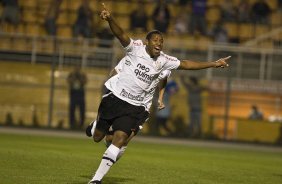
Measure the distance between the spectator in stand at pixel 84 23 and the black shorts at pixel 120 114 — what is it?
723 inches

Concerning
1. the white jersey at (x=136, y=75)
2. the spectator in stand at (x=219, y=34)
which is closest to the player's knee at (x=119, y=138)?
the white jersey at (x=136, y=75)

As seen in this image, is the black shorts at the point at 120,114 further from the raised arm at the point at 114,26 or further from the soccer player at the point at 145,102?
the raised arm at the point at 114,26

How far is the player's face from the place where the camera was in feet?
39.5

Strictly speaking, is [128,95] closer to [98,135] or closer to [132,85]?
[132,85]

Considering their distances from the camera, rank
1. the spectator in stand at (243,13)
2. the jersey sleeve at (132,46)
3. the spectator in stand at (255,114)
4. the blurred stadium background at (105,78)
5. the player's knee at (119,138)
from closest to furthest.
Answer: the player's knee at (119,138) → the jersey sleeve at (132,46) → the blurred stadium background at (105,78) → the spectator in stand at (255,114) → the spectator in stand at (243,13)

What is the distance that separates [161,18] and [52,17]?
13.2ft

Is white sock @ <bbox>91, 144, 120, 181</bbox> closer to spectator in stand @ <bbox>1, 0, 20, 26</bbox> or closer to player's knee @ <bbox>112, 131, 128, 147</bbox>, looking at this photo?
player's knee @ <bbox>112, 131, 128, 147</bbox>

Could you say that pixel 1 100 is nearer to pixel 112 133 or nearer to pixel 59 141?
pixel 59 141

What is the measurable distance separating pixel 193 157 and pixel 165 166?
13.4 ft

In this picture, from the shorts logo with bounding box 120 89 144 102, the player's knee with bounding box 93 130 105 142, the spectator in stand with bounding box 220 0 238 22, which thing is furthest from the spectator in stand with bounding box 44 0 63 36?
the shorts logo with bounding box 120 89 144 102

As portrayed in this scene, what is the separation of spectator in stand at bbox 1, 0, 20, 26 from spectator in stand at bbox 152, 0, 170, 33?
5091 millimetres

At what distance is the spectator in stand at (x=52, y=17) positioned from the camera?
31.0 m

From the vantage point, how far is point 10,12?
31172mm

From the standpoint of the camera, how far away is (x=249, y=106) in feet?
98.5
